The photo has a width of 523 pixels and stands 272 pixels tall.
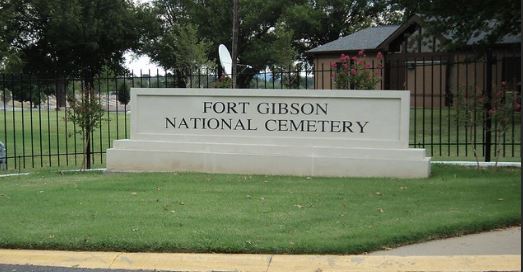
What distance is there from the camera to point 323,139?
9906 millimetres

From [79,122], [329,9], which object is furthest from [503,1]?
[329,9]

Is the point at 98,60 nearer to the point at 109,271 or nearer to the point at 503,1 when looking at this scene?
the point at 503,1

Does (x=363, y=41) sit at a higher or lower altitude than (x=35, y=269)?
higher

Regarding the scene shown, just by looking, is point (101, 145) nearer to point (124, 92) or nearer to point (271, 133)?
point (124, 92)

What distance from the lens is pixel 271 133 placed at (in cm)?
1014

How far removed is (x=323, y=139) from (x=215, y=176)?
1.82 m

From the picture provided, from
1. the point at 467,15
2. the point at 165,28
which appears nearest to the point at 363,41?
the point at 467,15

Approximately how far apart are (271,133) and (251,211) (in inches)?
133

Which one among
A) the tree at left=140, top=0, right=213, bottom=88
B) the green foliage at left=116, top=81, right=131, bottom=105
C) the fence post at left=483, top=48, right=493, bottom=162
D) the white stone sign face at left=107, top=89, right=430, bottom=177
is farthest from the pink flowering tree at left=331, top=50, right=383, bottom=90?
the tree at left=140, top=0, right=213, bottom=88

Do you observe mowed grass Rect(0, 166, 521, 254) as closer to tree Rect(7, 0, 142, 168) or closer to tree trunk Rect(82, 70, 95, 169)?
tree trunk Rect(82, 70, 95, 169)

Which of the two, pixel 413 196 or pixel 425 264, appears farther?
pixel 413 196

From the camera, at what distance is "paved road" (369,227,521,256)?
17.8 feet

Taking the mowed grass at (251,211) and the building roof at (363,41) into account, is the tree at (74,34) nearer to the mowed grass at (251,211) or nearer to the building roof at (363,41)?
the building roof at (363,41)

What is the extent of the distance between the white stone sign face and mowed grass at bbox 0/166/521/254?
51 centimetres
